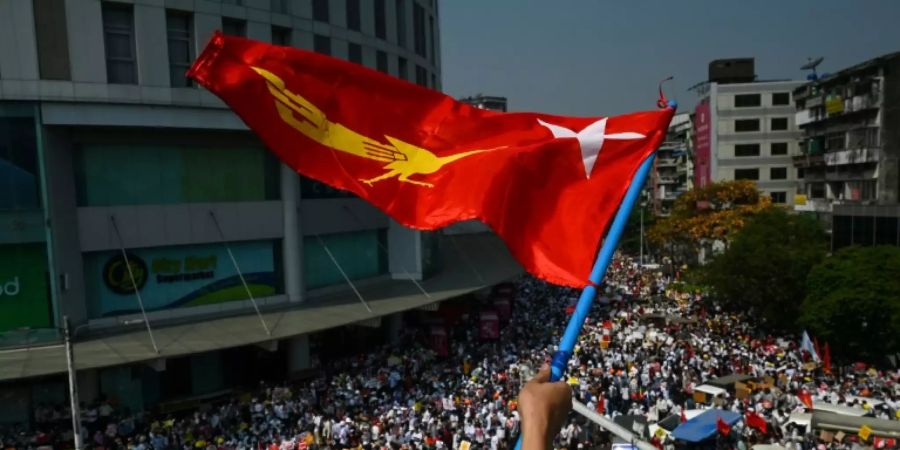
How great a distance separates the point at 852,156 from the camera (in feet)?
147

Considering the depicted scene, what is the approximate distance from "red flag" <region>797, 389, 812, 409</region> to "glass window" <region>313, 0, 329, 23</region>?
71.0 feet

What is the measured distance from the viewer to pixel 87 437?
1931 centimetres

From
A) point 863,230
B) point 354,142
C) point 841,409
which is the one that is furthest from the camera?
point 863,230

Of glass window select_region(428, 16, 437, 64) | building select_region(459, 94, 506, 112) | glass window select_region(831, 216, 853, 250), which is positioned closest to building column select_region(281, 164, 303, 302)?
glass window select_region(428, 16, 437, 64)

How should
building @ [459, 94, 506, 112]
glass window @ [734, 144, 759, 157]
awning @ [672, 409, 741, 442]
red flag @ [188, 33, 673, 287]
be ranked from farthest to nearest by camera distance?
building @ [459, 94, 506, 112] < glass window @ [734, 144, 759, 157] < awning @ [672, 409, 741, 442] < red flag @ [188, 33, 673, 287]

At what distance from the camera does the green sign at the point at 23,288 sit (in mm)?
21000

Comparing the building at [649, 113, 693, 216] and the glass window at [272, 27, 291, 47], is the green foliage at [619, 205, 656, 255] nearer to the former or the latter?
the building at [649, 113, 693, 216]

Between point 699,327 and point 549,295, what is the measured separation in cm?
898

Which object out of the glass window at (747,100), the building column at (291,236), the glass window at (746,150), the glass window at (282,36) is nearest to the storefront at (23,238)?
the building column at (291,236)

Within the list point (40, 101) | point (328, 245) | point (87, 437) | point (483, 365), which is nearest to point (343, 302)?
point (328, 245)

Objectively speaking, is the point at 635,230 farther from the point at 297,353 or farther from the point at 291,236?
the point at 297,353

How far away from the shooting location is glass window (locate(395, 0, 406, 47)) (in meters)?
32.2

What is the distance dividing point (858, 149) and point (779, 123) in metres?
19.0

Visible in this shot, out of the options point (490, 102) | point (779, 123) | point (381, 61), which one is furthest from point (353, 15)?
point (490, 102)
